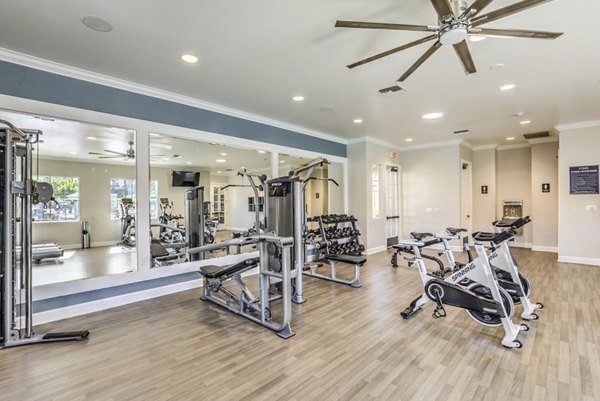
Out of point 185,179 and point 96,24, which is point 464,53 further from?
point 185,179

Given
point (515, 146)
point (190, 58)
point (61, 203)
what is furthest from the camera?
point (515, 146)

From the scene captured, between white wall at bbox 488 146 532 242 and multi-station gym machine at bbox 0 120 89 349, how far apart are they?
9669 millimetres

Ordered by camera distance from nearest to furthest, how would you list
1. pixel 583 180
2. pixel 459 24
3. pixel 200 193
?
pixel 459 24 → pixel 200 193 → pixel 583 180

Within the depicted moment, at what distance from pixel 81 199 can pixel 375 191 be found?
6.03m

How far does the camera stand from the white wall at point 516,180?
8.00m

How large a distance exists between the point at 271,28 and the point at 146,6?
100 cm

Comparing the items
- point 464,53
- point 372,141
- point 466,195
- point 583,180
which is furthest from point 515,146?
point 464,53

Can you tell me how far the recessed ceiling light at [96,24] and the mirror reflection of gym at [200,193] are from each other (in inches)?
63.7

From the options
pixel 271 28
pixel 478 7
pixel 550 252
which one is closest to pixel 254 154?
pixel 271 28

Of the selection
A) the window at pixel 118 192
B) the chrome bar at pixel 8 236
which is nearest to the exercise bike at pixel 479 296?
the window at pixel 118 192

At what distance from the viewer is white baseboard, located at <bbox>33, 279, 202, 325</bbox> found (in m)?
3.28

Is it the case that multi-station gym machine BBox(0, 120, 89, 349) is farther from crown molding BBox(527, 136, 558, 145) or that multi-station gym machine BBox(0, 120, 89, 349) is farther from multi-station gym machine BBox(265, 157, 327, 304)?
crown molding BBox(527, 136, 558, 145)

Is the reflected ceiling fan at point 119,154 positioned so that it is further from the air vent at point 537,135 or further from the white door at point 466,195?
the air vent at point 537,135

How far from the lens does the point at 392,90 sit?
4.12 metres
